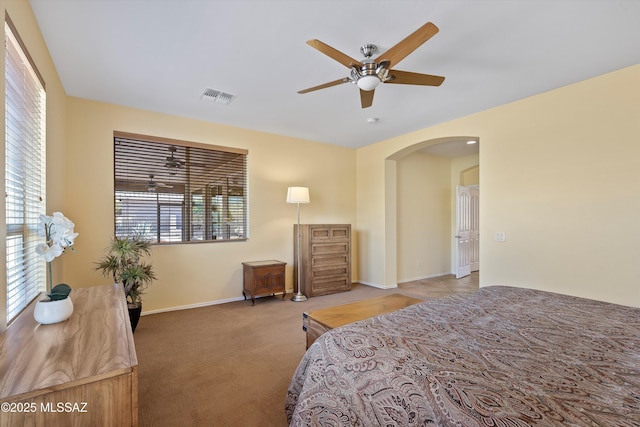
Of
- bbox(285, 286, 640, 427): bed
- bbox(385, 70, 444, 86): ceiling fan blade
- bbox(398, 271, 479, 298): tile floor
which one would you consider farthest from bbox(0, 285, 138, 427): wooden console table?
Result: bbox(398, 271, 479, 298): tile floor

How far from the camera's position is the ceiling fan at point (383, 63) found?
6.24 feet

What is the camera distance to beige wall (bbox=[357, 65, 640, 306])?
8.95 feet

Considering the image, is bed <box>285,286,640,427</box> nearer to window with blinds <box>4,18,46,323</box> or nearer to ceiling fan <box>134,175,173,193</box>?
window with blinds <box>4,18,46,323</box>

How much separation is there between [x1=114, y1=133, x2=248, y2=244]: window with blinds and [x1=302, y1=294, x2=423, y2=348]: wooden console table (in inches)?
98.5

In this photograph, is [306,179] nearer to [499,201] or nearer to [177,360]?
[499,201]

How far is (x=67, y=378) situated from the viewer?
945 millimetres

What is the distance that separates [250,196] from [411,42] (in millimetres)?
3272

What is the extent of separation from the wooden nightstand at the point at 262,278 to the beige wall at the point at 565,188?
281 cm

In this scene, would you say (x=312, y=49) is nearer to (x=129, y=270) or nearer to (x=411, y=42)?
(x=411, y=42)

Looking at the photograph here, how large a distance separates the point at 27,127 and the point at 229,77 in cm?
162

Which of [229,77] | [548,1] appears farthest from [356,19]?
[229,77]

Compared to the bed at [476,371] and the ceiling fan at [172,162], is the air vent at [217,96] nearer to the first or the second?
the ceiling fan at [172,162]

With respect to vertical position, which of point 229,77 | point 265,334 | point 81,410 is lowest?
point 265,334

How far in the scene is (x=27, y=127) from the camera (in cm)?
196
